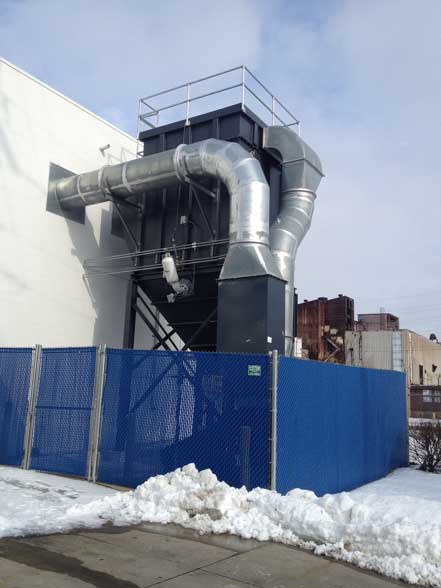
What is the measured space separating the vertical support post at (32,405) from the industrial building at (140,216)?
297 centimetres

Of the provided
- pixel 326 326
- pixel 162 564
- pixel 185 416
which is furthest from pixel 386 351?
pixel 162 564

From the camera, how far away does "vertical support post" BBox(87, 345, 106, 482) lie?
9031mm

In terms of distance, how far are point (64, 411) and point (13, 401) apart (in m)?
1.52

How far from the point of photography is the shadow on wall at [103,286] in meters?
15.4

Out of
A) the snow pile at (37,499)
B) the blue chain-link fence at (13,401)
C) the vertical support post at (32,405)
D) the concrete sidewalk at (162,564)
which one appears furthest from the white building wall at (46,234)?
the concrete sidewalk at (162,564)

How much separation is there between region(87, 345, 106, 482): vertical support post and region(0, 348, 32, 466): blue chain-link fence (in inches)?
72.4

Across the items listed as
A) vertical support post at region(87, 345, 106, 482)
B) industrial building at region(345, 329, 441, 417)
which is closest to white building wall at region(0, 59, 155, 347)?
vertical support post at region(87, 345, 106, 482)

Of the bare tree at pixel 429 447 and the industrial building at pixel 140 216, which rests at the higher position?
the industrial building at pixel 140 216

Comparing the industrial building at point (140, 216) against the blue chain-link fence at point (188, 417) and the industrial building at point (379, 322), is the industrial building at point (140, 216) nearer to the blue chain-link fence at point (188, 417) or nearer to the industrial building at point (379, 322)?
the blue chain-link fence at point (188, 417)

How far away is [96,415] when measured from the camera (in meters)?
9.23

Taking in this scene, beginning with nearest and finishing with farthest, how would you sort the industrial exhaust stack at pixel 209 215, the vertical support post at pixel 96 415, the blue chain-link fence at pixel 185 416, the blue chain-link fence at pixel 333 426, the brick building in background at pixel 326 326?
the blue chain-link fence at pixel 185 416
the blue chain-link fence at pixel 333 426
the vertical support post at pixel 96 415
the industrial exhaust stack at pixel 209 215
the brick building in background at pixel 326 326

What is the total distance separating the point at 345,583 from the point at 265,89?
43.9ft

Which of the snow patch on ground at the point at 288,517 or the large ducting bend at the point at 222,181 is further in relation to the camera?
the large ducting bend at the point at 222,181

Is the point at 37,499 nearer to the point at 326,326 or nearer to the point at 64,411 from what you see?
the point at 64,411
